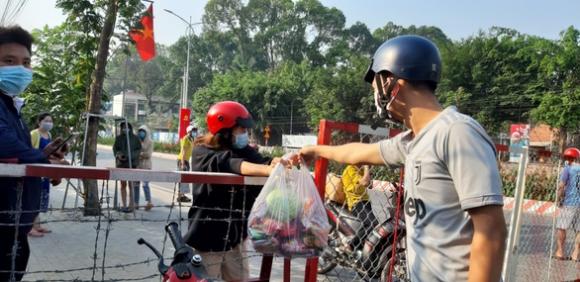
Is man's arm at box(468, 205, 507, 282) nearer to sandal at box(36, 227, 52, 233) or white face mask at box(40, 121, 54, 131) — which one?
white face mask at box(40, 121, 54, 131)

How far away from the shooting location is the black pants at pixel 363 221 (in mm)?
5344

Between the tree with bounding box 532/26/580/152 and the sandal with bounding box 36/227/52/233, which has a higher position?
the tree with bounding box 532/26/580/152

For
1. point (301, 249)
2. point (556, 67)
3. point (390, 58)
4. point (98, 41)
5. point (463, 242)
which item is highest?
point (556, 67)

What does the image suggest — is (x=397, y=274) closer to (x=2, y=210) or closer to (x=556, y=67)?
(x=2, y=210)

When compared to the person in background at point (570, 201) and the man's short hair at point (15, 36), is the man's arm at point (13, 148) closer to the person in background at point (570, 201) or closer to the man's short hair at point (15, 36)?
the man's short hair at point (15, 36)

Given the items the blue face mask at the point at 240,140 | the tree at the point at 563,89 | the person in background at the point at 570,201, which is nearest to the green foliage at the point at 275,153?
the blue face mask at the point at 240,140

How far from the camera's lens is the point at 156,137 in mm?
58250

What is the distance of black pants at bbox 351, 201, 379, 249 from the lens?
5.34 metres

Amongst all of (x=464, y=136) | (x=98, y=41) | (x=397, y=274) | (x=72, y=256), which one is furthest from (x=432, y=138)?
(x=98, y=41)

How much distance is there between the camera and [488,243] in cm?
150

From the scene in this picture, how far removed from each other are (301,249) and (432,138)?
4.05 feet

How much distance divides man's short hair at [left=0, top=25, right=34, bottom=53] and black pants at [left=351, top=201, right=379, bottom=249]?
3.53 meters

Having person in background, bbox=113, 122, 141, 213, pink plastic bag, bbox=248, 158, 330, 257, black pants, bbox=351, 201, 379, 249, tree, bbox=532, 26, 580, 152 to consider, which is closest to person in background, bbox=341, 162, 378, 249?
black pants, bbox=351, 201, 379, 249

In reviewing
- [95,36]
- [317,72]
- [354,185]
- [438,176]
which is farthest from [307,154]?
[317,72]
